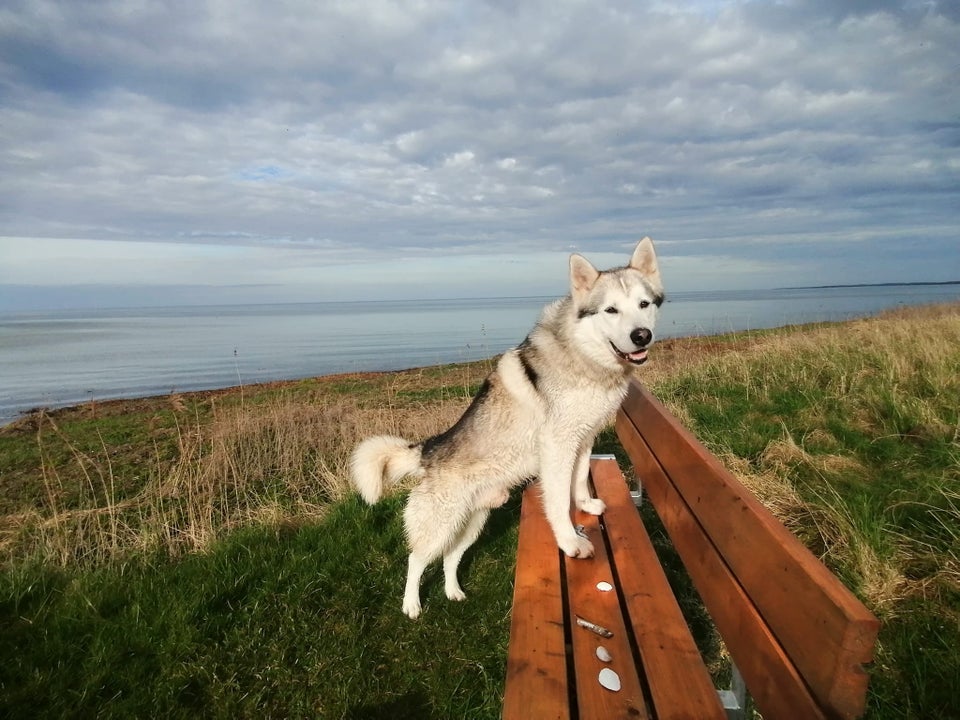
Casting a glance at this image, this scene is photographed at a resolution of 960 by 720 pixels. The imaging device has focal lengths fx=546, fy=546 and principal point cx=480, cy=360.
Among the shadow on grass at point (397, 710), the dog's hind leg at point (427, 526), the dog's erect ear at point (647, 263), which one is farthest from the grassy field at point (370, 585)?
the dog's erect ear at point (647, 263)

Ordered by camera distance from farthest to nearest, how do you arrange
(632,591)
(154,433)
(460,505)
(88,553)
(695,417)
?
(154,433) → (695,417) → (88,553) → (460,505) → (632,591)

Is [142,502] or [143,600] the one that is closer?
[143,600]

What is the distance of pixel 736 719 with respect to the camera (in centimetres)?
224

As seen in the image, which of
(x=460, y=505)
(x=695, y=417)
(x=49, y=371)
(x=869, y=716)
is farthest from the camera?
(x=49, y=371)

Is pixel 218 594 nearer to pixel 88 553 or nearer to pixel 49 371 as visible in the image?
pixel 88 553

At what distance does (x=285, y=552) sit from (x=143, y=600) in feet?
3.24

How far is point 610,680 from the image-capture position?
79.9 inches

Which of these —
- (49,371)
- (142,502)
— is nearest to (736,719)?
(142,502)

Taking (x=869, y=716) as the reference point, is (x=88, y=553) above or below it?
below

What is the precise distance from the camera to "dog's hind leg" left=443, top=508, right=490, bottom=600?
3760mm

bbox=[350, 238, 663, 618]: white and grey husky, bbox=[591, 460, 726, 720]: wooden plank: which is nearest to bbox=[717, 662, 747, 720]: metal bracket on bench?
Result: bbox=[591, 460, 726, 720]: wooden plank

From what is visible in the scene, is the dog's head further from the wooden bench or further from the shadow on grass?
the shadow on grass

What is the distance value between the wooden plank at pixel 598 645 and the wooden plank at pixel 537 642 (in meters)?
0.06

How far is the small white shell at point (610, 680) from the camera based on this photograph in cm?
200
